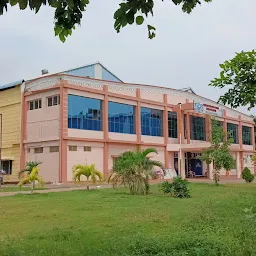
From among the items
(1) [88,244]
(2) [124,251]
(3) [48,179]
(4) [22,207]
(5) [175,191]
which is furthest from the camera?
(3) [48,179]

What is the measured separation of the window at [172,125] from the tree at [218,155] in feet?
37.8

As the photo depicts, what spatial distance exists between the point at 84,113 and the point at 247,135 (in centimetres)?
2772

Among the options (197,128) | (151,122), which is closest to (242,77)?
(151,122)

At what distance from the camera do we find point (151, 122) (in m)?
36.5

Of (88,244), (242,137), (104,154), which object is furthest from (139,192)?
(242,137)

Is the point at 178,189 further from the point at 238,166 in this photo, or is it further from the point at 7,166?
the point at 238,166

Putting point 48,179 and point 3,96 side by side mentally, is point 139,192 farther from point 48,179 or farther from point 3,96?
point 3,96

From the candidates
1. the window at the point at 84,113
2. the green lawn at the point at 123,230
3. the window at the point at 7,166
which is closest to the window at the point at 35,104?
the window at the point at 84,113

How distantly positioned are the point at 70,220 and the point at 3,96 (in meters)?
25.8

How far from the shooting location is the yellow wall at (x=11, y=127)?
3203cm

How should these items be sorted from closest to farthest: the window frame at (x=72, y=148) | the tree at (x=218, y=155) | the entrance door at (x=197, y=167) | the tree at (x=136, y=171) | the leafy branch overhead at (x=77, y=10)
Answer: the leafy branch overhead at (x=77, y=10)
the tree at (x=136, y=171)
the tree at (x=218, y=155)
the window frame at (x=72, y=148)
the entrance door at (x=197, y=167)

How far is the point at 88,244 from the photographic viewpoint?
21.5 ft

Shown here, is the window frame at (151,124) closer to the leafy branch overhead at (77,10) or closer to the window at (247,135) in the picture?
the window at (247,135)

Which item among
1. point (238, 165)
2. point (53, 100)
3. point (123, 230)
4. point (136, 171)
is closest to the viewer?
point (123, 230)
